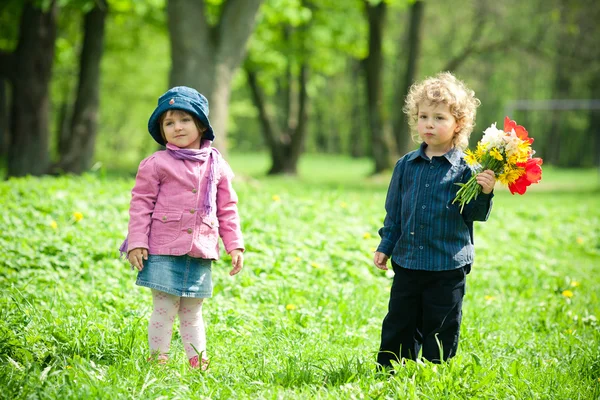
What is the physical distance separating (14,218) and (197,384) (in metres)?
3.47

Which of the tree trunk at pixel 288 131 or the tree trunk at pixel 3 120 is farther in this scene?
the tree trunk at pixel 3 120

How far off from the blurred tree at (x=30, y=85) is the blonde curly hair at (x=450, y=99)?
37.7 ft

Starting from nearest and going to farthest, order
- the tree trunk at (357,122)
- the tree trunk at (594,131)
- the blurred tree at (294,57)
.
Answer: the blurred tree at (294,57) → the tree trunk at (594,131) → the tree trunk at (357,122)

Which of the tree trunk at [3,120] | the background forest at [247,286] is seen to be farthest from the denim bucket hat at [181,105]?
the tree trunk at [3,120]

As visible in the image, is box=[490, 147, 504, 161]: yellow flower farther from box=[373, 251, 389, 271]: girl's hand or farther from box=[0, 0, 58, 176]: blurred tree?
box=[0, 0, 58, 176]: blurred tree

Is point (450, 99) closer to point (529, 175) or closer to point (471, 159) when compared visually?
point (471, 159)

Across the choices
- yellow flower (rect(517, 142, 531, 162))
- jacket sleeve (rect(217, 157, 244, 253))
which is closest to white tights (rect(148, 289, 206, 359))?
jacket sleeve (rect(217, 157, 244, 253))

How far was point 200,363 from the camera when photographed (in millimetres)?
3393

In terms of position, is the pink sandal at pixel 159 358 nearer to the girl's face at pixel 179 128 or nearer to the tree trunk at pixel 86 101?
the girl's face at pixel 179 128

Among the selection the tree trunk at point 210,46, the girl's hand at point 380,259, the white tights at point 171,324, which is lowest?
the white tights at point 171,324

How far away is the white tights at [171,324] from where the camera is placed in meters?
3.52

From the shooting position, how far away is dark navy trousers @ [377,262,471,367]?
11.7 ft

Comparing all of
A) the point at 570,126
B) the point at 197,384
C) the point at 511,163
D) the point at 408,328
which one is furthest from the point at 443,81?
the point at 570,126

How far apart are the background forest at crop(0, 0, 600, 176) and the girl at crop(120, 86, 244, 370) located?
16.0 ft
